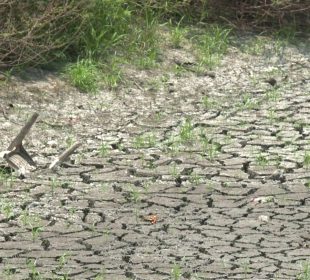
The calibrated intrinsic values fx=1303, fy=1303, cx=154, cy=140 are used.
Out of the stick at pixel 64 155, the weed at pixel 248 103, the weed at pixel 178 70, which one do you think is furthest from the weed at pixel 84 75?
the stick at pixel 64 155

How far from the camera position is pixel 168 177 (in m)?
9.03

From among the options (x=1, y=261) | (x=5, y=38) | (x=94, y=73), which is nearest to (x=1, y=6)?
(x=5, y=38)

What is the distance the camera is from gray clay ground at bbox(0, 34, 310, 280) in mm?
7195

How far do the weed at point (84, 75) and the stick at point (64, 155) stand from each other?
1854mm

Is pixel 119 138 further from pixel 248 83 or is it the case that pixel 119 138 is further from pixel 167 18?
pixel 167 18

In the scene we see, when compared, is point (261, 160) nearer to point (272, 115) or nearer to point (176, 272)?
point (272, 115)

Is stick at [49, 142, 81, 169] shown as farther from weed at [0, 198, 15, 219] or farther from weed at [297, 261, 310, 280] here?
weed at [297, 261, 310, 280]

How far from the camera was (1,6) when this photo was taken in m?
10.9

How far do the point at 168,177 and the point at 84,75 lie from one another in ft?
8.12

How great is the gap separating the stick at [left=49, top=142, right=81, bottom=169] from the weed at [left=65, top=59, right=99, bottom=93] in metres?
1.85

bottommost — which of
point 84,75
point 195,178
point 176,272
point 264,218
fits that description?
point 84,75

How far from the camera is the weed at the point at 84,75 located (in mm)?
11219

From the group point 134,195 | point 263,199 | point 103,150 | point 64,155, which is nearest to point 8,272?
point 134,195

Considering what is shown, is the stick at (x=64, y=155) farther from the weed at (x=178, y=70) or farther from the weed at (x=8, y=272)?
the weed at (x=178, y=70)
